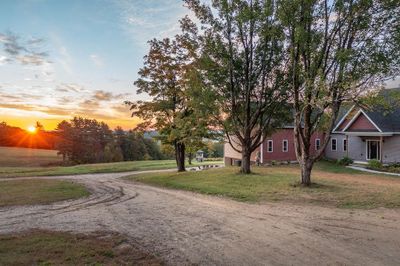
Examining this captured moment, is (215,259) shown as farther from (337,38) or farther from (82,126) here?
(82,126)

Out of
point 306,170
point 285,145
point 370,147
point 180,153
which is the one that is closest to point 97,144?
point 180,153

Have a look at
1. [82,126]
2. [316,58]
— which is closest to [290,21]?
[316,58]

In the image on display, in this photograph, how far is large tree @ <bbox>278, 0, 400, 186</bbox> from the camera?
1683 centimetres

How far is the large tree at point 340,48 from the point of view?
1683 centimetres

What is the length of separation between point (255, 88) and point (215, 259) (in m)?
20.3

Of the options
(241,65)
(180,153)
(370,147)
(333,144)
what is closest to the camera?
(241,65)

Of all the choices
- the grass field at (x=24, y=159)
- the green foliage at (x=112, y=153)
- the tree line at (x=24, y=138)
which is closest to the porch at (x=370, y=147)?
the grass field at (x=24, y=159)

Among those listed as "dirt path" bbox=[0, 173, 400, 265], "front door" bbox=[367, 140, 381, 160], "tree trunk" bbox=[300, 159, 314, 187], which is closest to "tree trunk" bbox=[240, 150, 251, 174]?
"tree trunk" bbox=[300, 159, 314, 187]

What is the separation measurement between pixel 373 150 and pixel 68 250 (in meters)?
33.9

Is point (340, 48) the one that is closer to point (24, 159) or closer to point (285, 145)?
point (285, 145)

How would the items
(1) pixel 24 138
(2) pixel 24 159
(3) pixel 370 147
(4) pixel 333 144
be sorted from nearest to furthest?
1. (3) pixel 370 147
2. (4) pixel 333 144
3. (2) pixel 24 159
4. (1) pixel 24 138

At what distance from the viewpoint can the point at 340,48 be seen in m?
17.7

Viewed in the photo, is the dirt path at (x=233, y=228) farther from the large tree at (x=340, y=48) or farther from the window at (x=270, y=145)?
the window at (x=270, y=145)

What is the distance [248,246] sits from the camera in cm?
825
